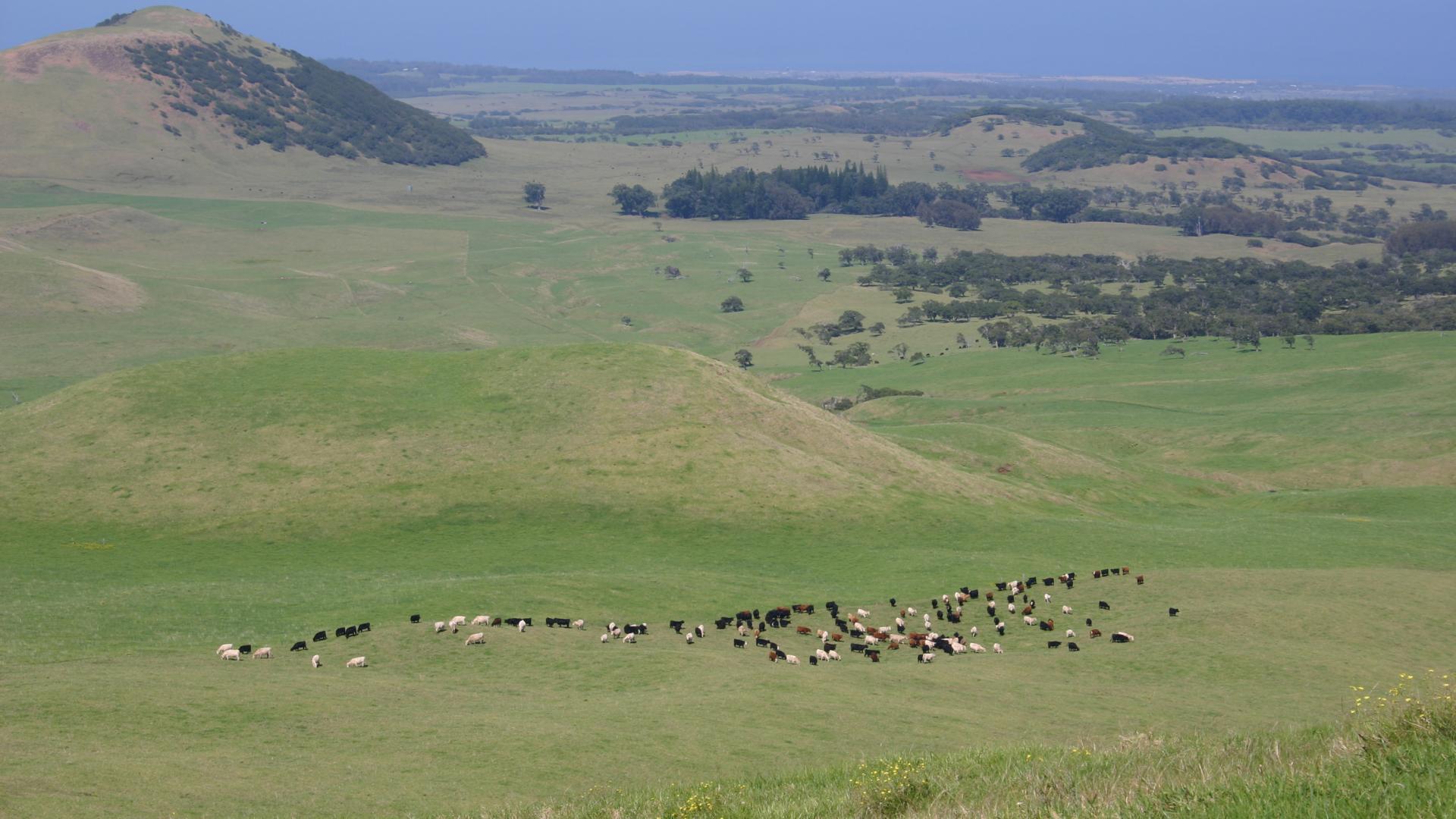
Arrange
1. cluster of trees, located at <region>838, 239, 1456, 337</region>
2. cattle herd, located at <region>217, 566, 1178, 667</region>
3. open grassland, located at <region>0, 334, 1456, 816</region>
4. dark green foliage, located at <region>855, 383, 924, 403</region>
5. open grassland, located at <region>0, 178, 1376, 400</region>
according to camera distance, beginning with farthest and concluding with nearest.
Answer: cluster of trees, located at <region>838, 239, 1456, 337</region>, open grassland, located at <region>0, 178, 1376, 400</region>, dark green foliage, located at <region>855, 383, 924, 403</region>, cattle herd, located at <region>217, 566, 1178, 667</region>, open grassland, located at <region>0, 334, 1456, 816</region>

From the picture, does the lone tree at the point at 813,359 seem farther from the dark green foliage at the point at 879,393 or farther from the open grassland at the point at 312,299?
the dark green foliage at the point at 879,393

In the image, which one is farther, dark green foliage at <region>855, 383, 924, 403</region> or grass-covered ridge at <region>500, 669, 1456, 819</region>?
dark green foliage at <region>855, 383, 924, 403</region>

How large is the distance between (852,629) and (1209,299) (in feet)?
476

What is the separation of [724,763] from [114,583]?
30.4 metres

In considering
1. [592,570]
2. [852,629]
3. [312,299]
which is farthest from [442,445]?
[312,299]

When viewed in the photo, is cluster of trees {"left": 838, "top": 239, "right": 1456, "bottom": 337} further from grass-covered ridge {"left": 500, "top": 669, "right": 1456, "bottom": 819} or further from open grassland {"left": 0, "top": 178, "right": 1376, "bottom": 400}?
grass-covered ridge {"left": 500, "top": 669, "right": 1456, "bottom": 819}

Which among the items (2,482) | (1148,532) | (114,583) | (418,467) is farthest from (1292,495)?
(2,482)

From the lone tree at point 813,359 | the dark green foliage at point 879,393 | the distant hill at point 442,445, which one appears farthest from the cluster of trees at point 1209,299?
the distant hill at point 442,445

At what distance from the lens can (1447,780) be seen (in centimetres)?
1459

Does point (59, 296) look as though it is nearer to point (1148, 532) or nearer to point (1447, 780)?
point (1148, 532)

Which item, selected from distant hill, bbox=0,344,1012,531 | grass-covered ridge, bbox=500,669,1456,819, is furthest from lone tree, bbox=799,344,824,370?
grass-covered ridge, bbox=500,669,1456,819

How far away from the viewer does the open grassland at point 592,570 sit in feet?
88.5

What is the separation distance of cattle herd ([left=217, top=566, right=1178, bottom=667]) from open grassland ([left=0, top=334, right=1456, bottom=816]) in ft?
2.10

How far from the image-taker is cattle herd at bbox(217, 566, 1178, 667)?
38.1 metres
